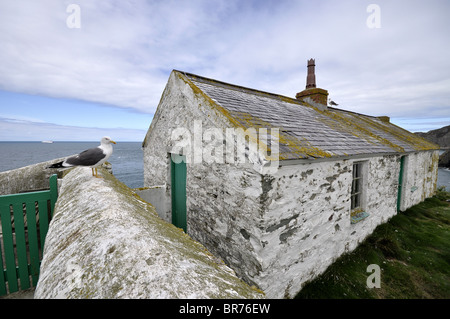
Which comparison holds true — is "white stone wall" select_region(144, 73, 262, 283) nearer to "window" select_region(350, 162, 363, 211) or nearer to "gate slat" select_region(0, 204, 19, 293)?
"gate slat" select_region(0, 204, 19, 293)

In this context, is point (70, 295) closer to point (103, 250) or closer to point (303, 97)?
point (103, 250)

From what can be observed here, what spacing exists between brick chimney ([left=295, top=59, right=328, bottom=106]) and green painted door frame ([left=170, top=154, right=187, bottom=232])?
664 centimetres

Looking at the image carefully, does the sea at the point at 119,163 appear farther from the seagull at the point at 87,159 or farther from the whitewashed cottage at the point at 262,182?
the seagull at the point at 87,159

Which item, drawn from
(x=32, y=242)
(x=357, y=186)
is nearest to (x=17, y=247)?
(x=32, y=242)

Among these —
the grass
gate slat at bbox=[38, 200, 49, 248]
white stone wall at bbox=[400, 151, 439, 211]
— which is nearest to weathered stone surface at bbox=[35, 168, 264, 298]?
gate slat at bbox=[38, 200, 49, 248]

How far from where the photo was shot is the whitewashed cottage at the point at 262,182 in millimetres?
3568

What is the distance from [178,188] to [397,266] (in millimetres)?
6491

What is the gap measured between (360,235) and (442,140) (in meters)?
76.7

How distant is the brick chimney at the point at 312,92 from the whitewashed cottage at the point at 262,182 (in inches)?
125

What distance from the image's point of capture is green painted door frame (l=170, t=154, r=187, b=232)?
233 inches

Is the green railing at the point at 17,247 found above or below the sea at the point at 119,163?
above

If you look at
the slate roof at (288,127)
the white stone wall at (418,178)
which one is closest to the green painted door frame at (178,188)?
the slate roof at (288,127)

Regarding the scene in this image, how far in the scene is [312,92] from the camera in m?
8.83
